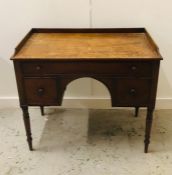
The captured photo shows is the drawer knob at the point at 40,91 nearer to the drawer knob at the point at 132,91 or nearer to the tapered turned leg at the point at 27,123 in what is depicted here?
the tapered turned leg at the point at 27,123

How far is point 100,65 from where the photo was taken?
1.62 metres

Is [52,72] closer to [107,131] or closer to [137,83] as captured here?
[137,83]

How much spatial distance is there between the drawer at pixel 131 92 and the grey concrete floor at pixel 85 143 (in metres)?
0.39

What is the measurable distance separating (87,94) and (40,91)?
72cm

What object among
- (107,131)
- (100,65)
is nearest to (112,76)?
(100,65)

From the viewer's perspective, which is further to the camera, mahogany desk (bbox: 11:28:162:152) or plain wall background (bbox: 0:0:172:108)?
plain wall background (bbox: 0:0:172:108)

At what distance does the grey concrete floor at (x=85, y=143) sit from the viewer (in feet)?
5.83

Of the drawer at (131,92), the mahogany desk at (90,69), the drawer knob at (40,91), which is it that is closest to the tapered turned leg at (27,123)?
the mahogany desk at (90,69)

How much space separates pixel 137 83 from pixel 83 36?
0.55 meters

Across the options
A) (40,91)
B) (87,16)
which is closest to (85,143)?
(40,91)

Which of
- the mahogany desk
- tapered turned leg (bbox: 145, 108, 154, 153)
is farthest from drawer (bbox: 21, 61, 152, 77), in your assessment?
tapered turned leg (bbox: 145, 108, 154, 153)

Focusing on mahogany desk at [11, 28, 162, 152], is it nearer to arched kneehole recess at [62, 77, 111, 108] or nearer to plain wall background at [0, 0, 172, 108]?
plain wall background at [0, 0, 172, 108]

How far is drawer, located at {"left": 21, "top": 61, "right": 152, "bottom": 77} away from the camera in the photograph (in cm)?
160

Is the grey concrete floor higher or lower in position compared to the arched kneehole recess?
lower
